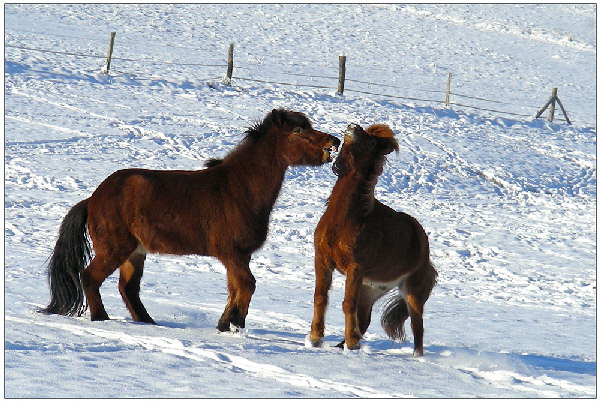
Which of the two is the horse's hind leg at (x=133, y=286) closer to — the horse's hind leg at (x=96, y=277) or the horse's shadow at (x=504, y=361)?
the horse's hind leg at (x=96, y=277)

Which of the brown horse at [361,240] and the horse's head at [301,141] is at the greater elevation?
the horse's head at [301,141]

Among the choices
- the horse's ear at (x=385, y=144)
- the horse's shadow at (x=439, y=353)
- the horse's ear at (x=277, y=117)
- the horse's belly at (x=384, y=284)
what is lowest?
the horse's shadow at (x=439, y=353)

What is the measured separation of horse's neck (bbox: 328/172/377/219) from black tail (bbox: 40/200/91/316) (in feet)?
7.52

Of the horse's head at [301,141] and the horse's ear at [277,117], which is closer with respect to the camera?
the horse's head at [301,141]

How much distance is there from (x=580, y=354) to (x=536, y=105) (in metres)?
24.3

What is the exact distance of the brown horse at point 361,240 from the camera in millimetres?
5973

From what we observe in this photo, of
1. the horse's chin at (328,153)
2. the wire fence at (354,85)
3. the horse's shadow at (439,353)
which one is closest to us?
the horse's shadow at (439,353)

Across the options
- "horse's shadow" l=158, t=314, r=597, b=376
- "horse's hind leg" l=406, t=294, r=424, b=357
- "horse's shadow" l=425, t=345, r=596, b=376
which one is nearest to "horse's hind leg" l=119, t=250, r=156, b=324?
"horse's shadow" l=158, t=314, r=597, b=376

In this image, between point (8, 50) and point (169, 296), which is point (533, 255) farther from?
point (8, 50)

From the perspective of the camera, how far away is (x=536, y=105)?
3061 cm

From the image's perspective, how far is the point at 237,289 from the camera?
6.47 m

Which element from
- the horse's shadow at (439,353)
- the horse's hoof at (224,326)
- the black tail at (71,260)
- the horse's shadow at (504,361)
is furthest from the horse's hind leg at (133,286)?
the horse's shadow at (504,361)

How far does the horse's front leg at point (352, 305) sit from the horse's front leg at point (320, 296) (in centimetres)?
15

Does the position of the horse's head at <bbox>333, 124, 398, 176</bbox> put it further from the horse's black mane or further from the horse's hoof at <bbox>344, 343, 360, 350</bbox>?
the horse's hoof at <bbox>344, 343, 360, 350</bbox>
